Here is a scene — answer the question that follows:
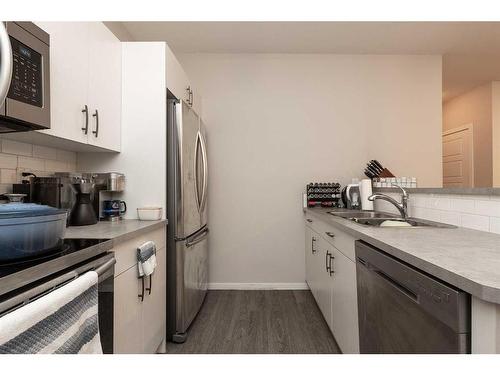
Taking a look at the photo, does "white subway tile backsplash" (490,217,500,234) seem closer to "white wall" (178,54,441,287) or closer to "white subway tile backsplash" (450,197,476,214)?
"white subway tile backsplash" (450,197,476,214)

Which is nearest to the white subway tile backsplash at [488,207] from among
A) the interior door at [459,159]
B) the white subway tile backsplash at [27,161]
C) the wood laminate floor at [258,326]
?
the wood laminate floor at [258,326]

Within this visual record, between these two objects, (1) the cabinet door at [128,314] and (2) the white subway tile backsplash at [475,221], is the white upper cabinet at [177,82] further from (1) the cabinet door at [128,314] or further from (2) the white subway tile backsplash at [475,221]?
(2) the white subway tile backsplash at [475,221]

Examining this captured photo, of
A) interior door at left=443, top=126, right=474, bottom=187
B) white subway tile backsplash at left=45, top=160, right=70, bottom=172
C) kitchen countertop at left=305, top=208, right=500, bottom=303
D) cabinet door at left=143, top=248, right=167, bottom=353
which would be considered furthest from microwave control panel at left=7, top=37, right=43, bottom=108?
interior door at left=443, top=126, right=474, bottom=187

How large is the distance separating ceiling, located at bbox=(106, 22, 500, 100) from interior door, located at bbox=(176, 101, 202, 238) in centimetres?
98

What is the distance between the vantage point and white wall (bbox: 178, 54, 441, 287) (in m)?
3.28

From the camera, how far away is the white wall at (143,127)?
2043 millimetres

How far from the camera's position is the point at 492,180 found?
359 centimetres

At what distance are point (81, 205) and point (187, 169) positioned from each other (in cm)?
74

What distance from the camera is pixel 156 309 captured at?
177 cm

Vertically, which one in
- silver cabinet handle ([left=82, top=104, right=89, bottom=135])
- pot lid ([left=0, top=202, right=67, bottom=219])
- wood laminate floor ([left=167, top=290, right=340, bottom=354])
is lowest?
wood laminate floor ([left=167, top=290, right=340, bottom=354])
